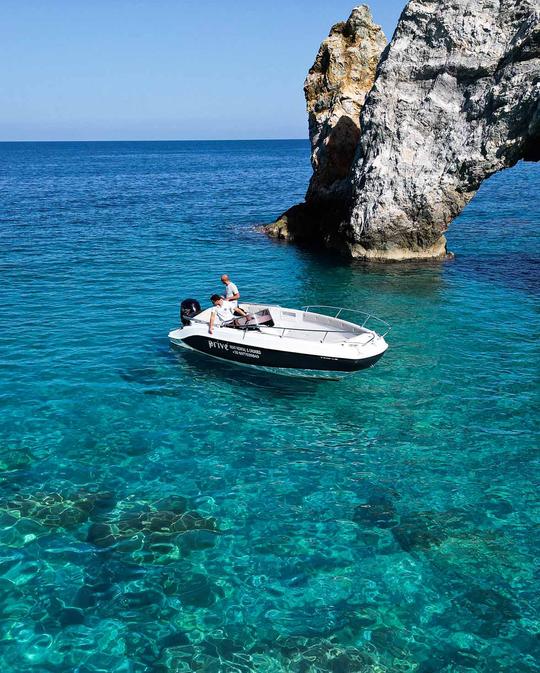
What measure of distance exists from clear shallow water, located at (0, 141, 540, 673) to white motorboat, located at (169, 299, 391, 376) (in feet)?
2.45

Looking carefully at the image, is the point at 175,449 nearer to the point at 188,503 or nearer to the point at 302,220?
the point at 188,503

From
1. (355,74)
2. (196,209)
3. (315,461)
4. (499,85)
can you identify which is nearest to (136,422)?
(315,461)

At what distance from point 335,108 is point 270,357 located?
25493 mm

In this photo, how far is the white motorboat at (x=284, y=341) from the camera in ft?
59.1

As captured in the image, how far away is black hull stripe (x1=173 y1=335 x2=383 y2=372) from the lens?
18.0 meters

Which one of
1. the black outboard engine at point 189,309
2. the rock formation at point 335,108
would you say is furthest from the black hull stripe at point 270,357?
the rock formation at point 335,108

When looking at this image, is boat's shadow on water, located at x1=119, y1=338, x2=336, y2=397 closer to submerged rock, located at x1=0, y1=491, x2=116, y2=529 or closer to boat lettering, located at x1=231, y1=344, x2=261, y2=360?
boat lettering, located at x1=231, y1=344, x2=261, y2=360

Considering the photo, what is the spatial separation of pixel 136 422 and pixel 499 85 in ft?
80.4

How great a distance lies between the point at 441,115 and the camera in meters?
30.8

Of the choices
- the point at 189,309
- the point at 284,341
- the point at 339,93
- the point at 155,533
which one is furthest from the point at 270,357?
the point at 339,93

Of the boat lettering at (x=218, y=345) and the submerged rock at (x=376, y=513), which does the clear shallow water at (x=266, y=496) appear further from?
the boat lettering at (x=218, y=345)

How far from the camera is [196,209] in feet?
186

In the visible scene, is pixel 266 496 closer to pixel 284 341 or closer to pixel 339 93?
pixel 284 341

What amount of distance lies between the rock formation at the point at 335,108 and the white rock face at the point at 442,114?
4765 millimetres
